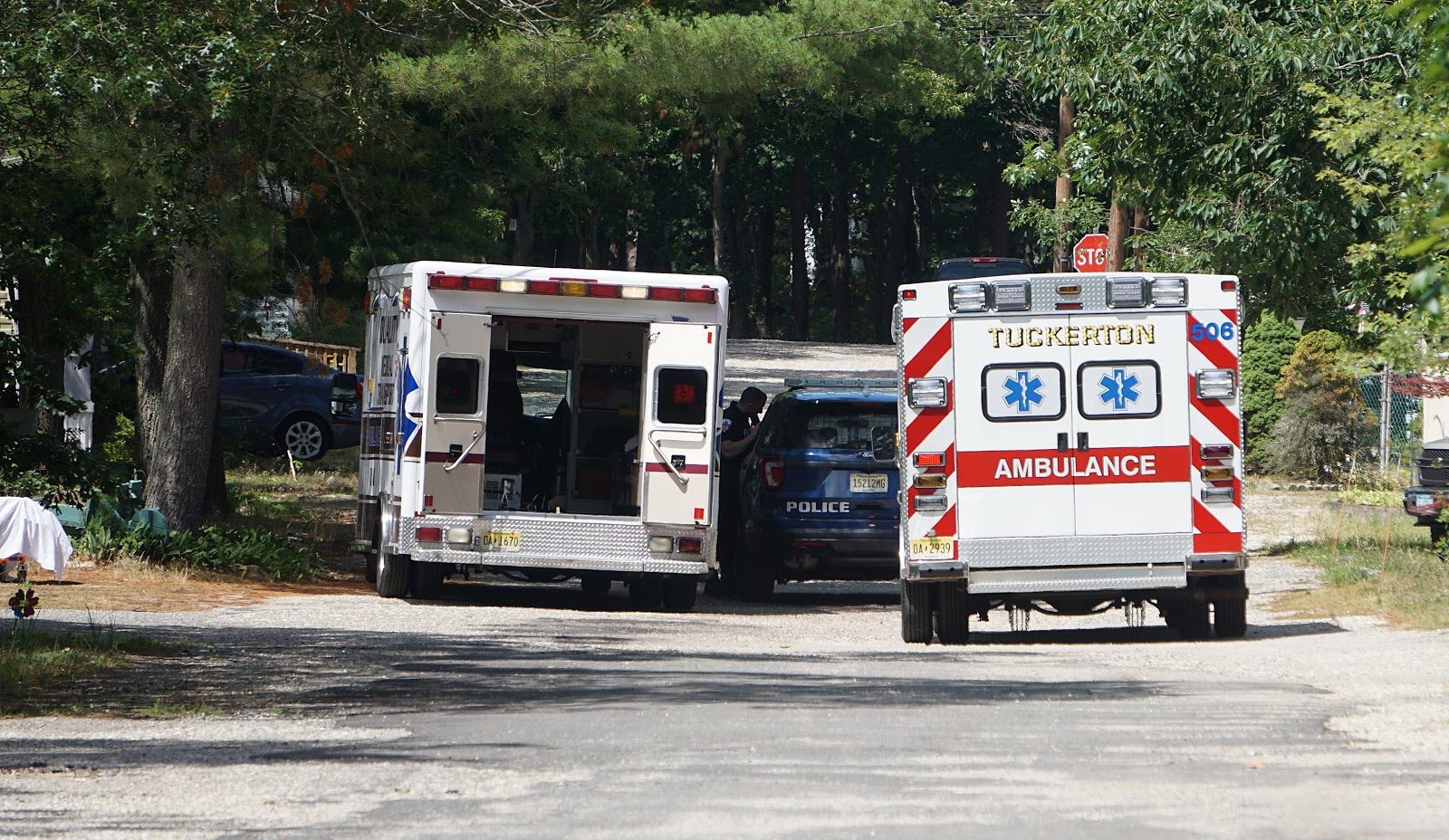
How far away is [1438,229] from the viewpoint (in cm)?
466

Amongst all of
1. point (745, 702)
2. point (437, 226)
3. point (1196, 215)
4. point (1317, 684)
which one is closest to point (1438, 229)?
point (745, 702)

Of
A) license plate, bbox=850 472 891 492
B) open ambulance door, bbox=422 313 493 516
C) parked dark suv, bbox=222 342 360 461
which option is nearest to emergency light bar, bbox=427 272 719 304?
open ambulance door, bbox=422 313 493 516

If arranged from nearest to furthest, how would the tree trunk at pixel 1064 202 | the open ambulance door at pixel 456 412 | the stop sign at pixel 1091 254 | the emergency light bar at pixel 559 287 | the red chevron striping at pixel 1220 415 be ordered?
the red chevron striping at pixel 1220 415, the emergency light bar at pixel 559 287, the open ambulance door at pixel 456 412, the stop sign at pixel 1091 254, the tree trunk at pixel 1064 202

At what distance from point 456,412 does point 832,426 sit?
3.05 m

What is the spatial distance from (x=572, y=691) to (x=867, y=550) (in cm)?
576

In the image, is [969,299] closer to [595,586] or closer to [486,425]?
[486,425]

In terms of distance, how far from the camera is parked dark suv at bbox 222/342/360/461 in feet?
94.5

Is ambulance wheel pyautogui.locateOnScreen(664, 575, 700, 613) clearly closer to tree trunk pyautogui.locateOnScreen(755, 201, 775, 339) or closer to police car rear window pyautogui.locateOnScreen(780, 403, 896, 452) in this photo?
police car rear window pyautogui.locateOnScreen(780, 403, 896, 452)

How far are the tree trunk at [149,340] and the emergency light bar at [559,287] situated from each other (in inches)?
242

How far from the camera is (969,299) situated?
12.6 metres

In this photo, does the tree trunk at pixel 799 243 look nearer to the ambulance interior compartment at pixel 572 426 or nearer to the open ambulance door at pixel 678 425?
the ambulance interior compartment at pixel 572 426

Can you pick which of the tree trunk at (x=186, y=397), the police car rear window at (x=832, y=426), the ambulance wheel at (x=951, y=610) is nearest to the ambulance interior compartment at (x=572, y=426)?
the police car rear window at (x=832, y=426)

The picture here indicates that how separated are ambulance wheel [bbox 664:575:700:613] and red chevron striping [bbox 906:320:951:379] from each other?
351 cm

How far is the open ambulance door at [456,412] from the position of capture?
Result: 1496 cm
